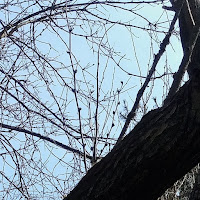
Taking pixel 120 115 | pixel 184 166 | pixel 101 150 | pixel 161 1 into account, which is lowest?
pixel 184 166

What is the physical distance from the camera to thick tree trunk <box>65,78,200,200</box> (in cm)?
128

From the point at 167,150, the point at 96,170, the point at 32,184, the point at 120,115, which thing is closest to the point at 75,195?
the point at 96,170

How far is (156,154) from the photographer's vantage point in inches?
51.3

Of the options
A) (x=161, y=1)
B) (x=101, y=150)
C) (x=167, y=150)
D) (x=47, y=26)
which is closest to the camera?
(x=167, y=150)

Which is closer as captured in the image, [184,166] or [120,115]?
[184,166]

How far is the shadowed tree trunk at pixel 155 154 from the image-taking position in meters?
1.28

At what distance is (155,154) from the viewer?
130 centimetres

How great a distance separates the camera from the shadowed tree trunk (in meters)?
1.28

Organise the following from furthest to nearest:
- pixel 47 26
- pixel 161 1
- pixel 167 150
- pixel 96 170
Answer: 1. pixel 47 26
2. pixel 161 1
3. pixel 96 170
4. pixel 167 150

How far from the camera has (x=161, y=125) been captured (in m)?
1.34

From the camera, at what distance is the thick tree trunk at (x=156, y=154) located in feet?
4.20

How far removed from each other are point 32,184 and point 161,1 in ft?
5.17

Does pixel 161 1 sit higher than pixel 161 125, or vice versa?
pixel 161 1

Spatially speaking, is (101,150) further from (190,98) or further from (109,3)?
(190,98)
